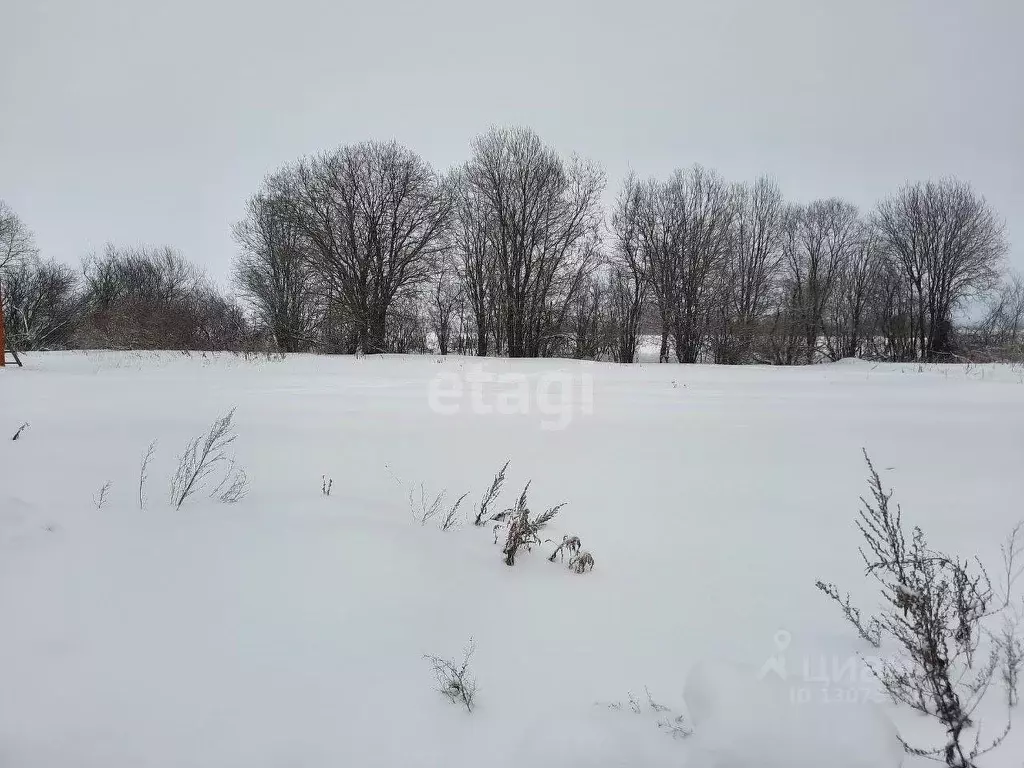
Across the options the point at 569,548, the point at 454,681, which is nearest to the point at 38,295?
the point at 569,548

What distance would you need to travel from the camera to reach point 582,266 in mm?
21891

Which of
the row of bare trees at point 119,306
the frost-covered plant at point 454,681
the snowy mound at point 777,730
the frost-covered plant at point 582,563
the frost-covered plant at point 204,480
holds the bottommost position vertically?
the frost-covered plant at point 454,681

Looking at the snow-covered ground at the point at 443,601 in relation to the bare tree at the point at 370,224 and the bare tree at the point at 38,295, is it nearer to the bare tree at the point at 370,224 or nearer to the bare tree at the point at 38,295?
the bare tree at the point at 370,224

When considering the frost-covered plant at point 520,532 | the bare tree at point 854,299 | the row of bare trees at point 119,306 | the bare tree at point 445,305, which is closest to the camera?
the frost-covered plant at point 520,532

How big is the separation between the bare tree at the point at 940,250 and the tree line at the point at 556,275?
80 millimetres

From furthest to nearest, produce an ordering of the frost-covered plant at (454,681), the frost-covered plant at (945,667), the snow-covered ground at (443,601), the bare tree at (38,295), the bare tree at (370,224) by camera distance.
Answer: the bare tree at (38,295) < the bare tree at (370,224) < the frost-covered plant at (454,681) < the snow-covered ground at (443,601) < the frost-covered plant at (945,667)

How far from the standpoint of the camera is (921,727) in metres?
1.44

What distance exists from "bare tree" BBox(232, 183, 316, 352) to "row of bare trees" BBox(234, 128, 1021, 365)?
123 mm

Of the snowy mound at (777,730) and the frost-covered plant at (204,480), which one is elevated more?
the frost-covered plant at (204,480)

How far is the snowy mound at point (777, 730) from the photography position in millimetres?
1345

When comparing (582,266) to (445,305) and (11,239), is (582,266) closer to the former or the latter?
(445,305)

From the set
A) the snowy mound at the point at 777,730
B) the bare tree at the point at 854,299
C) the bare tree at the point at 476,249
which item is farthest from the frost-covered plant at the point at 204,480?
the bare tree at the point at 854,299

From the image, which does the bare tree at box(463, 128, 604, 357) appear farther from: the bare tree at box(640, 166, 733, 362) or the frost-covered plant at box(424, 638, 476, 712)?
the frost-covered plant at box(424, 638, 476, 712)

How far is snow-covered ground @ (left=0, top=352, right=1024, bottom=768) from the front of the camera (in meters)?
1.42
